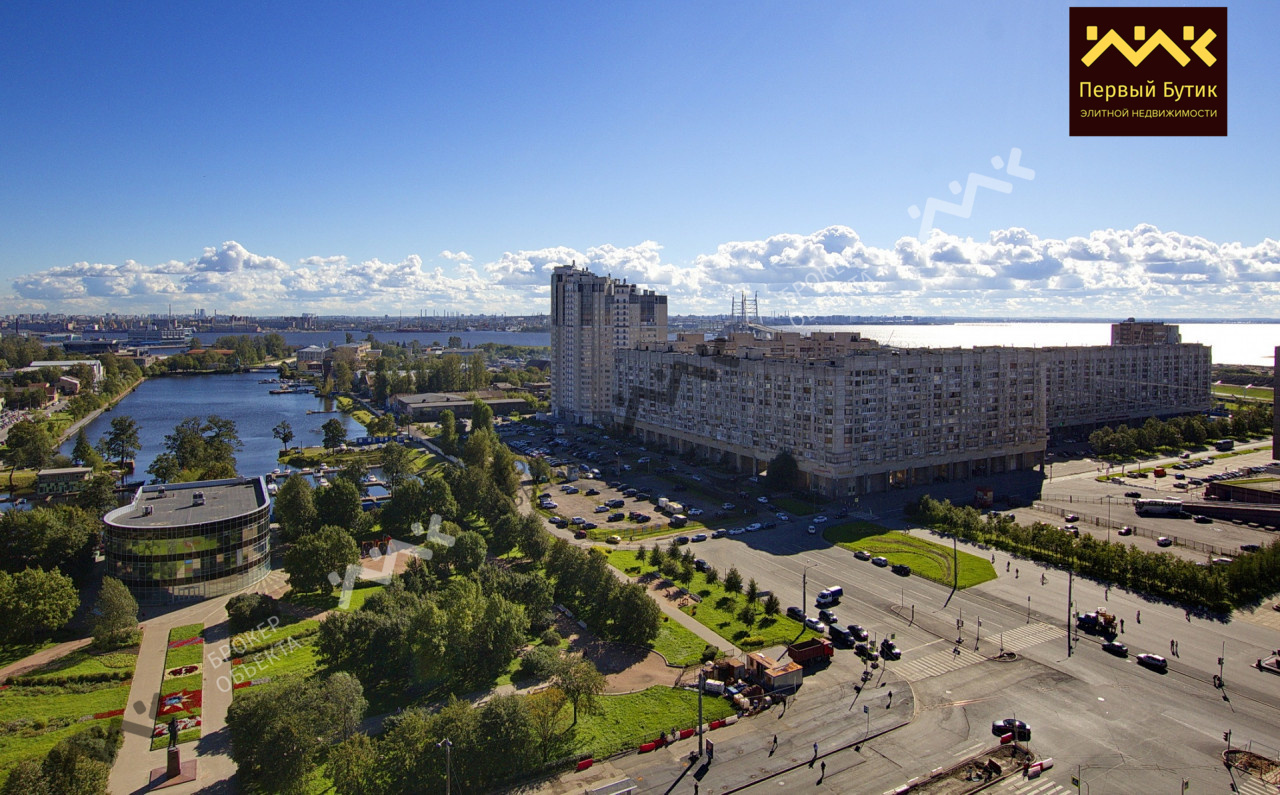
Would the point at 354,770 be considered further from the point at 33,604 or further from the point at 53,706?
the point at 33,604

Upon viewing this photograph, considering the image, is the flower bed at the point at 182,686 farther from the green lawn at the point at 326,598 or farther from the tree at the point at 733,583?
the tree at the point at 733,583

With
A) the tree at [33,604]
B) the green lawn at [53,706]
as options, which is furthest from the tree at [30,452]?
the green lawn at [53,706]

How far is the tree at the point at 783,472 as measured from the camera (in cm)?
4256

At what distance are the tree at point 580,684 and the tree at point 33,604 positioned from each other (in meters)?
17.9

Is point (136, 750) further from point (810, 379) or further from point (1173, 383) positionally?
point (1173, 383)

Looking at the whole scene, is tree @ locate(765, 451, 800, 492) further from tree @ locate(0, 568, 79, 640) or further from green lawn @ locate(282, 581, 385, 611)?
tree @ locate(0, 568, 79, 640)

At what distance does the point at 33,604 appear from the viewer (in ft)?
79.5

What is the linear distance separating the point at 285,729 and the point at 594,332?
54893 mm

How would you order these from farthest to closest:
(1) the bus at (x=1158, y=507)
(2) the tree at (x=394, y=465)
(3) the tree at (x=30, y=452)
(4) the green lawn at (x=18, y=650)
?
(3) the tree at (x=30, y=452) → (2) the tree at (x=394, y=465) → (1) the bus at (x=1158, y=507) → (4) the green lawn at (x=18, y=650)

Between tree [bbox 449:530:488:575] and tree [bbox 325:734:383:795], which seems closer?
tree [bbox 325:734:383:795]

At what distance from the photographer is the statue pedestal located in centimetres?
1709

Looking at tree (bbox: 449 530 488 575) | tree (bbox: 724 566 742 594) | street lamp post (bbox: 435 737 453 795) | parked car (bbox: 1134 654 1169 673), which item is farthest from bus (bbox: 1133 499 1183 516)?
street lamp post (bbox: 435 737 453 795)

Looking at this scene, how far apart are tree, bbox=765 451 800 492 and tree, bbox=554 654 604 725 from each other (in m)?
24.9

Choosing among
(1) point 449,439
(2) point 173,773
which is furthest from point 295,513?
(1) point 449,439
